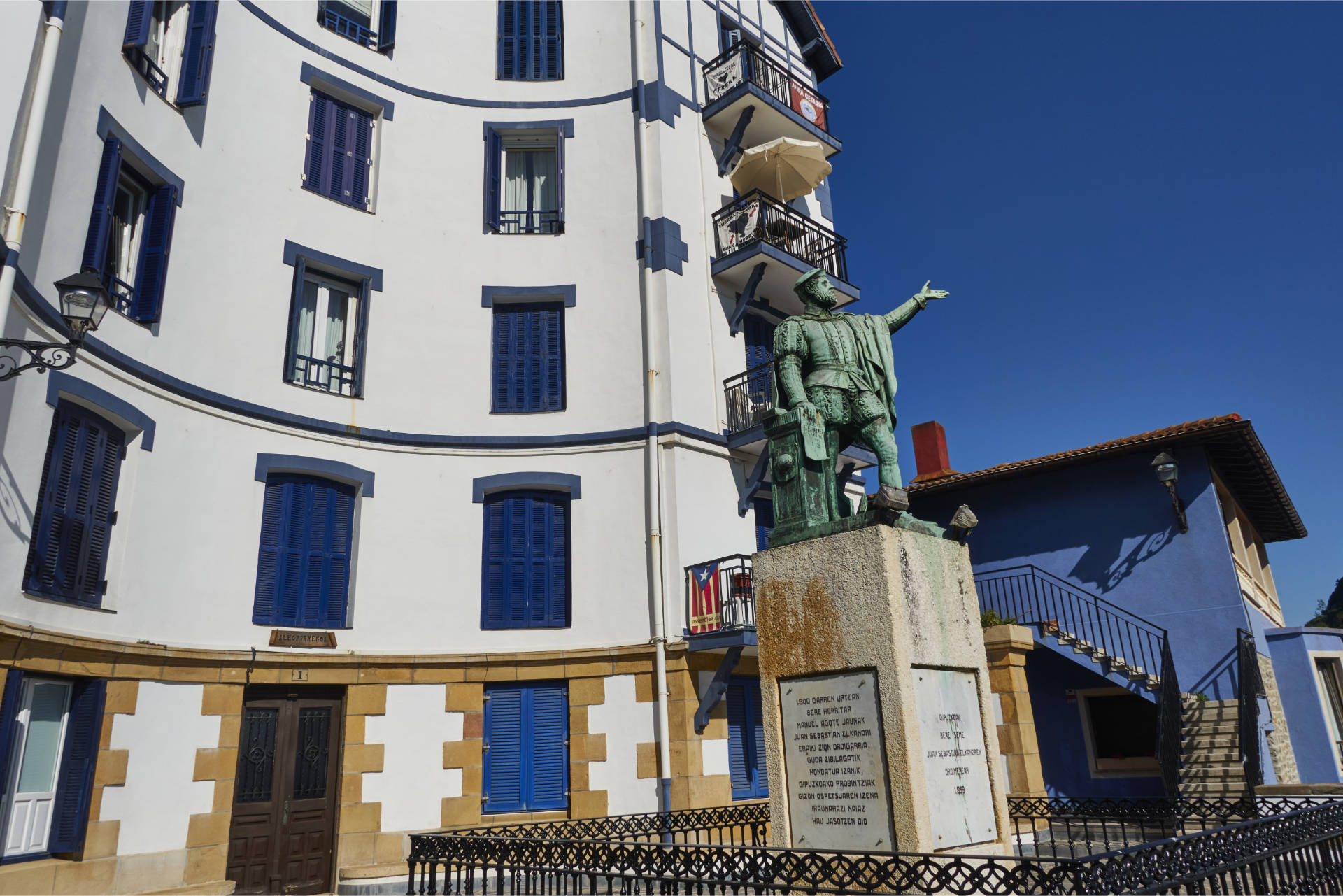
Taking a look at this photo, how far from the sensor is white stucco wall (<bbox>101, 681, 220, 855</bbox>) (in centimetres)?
1043

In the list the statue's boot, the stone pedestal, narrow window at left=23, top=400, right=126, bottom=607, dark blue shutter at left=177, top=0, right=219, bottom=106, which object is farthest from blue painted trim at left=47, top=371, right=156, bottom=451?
the statue's boot

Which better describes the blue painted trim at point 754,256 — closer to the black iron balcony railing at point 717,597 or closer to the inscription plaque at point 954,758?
the black iron balcony railing at point 717,597

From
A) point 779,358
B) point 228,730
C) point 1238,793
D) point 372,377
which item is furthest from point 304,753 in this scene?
point 1238,793

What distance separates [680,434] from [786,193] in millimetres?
6936

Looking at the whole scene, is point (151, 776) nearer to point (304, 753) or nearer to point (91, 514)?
point (304, 753)

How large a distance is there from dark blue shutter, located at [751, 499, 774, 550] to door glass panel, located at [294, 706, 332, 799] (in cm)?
747

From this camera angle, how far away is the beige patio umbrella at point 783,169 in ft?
57.9

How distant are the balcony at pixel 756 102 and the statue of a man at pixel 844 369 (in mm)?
10505

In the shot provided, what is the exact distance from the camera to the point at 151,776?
10.8 metres

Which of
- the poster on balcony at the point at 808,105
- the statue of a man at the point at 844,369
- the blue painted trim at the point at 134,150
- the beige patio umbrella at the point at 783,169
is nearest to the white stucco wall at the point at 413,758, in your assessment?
the blue painted trim at the point at 134,150

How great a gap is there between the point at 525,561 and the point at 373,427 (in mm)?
3227

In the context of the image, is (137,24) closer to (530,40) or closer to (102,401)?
(102,401)

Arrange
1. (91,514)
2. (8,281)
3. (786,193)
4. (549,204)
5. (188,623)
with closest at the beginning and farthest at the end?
(8,281) → (91,514) → (188,623) → (549,204) → (786,193)

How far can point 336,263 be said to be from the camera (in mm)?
14664
